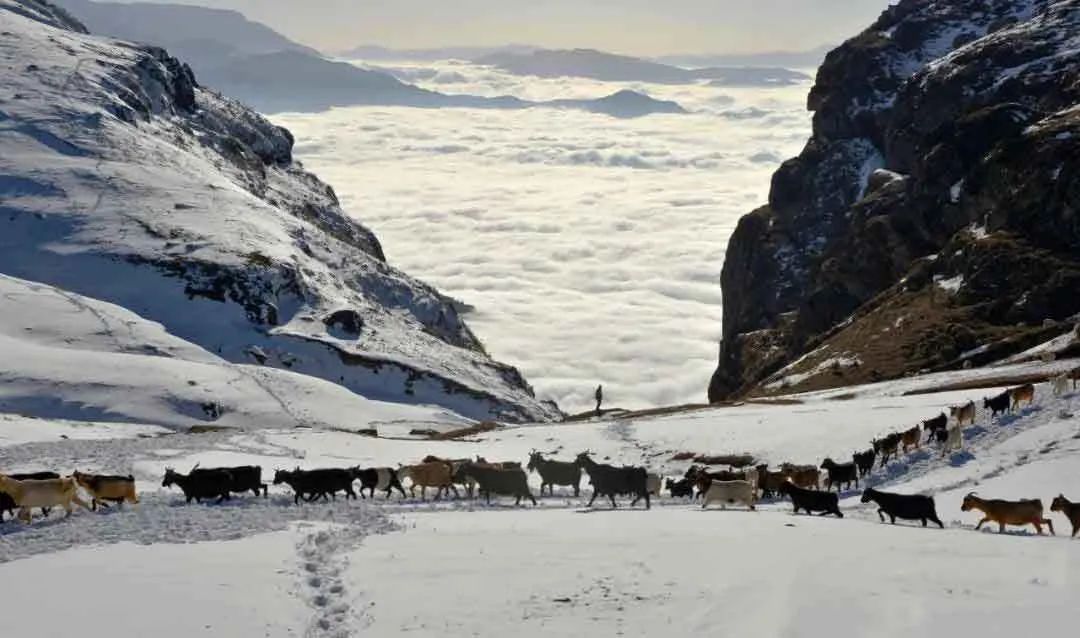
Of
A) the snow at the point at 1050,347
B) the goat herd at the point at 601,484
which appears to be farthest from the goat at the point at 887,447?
the snow at the point at 1050,347

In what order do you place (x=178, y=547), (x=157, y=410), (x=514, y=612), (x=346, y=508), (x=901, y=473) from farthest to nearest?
(x=157, y=410) → (x=901, y=473) → (x=346, y=508) → (x=178, y=547) → (x=514, y=612)

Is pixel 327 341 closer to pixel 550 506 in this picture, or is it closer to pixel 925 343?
pixel 925 343

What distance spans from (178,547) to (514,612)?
8997 millimetres

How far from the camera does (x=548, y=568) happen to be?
23.7m

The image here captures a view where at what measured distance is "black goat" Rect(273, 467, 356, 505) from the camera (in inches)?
1393

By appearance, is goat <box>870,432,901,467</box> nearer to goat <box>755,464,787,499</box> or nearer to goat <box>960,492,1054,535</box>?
goat <box>755,464,787,499</box>

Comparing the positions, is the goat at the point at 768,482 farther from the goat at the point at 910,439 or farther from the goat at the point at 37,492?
the goat at the point at 37,492

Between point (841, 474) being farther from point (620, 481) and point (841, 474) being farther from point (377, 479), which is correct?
point (377, 479)

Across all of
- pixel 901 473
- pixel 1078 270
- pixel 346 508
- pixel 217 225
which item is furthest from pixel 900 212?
pixel 346 508

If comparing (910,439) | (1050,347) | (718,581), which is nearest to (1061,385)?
(910,439)

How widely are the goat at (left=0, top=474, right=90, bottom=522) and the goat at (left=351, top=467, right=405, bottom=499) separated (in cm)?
946

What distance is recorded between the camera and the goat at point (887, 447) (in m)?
41.2

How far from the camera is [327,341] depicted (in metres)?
129

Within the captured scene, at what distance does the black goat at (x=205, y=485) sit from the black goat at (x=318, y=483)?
199 centimetres
